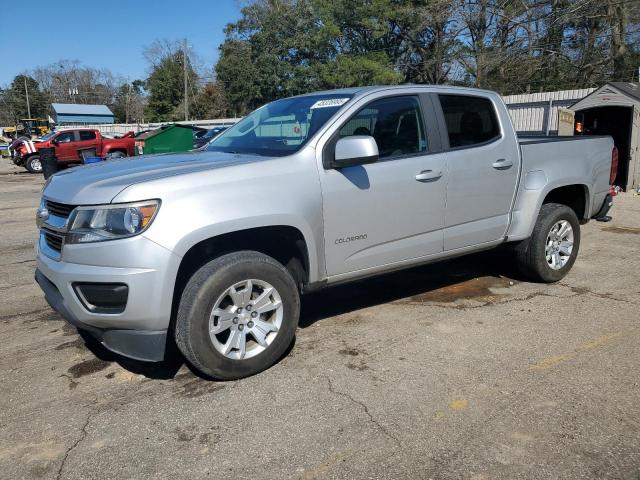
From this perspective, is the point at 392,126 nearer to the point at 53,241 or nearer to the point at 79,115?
the point at 53,241

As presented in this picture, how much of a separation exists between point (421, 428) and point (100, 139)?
22949 mm

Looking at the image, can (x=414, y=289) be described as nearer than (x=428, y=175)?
No

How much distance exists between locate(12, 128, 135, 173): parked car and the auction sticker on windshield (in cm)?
1945

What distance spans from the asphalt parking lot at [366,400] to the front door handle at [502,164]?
4.08ft

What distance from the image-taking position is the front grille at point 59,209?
338 cm

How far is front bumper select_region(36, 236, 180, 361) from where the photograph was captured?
311cm

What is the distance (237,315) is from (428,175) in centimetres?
188

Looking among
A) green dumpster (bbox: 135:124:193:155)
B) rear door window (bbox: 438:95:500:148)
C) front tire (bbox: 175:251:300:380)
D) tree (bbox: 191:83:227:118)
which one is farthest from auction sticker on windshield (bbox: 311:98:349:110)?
tree (bbox: 191:83:227:118)

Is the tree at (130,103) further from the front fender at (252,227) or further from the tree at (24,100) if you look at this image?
the front fender at (252,227)

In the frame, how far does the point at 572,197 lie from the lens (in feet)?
19.3

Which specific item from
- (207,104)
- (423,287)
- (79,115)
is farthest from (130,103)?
(423,287)

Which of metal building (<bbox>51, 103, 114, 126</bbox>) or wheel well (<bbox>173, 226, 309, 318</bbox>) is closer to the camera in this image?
wheel well (<bbox>173, 226, 309, 318</bbox>)

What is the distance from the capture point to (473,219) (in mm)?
4727

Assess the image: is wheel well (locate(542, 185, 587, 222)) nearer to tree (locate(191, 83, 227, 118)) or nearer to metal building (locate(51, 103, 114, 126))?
tree (locate(191, 83, 227, 118))
